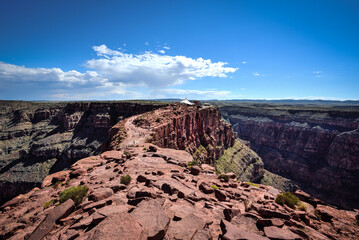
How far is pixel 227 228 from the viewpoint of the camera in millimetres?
5570

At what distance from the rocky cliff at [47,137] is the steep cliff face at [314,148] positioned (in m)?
80.7

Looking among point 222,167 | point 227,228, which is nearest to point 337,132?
point 222,167

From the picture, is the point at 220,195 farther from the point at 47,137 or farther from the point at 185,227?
the point at 47,137

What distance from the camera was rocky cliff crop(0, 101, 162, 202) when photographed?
50769mm

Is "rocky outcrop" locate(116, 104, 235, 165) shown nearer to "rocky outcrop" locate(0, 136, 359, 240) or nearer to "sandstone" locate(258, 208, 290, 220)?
"rocky outcrop" locate(0, 136, 359, 240)

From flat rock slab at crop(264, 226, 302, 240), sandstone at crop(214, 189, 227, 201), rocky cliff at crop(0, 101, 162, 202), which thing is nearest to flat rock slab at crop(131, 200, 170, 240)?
flat rock slab at crop(264, 226, 302, 240)

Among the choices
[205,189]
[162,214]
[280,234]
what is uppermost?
[162,214]

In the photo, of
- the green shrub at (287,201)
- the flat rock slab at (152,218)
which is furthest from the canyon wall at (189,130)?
the green shrub at (287,201)

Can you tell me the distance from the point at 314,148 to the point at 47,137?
131464mm

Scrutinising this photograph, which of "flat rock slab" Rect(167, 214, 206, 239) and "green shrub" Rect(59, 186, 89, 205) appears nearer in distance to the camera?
"flat rock slab" Rect(167, 214, 206, 239)

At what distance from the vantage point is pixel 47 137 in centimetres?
6706

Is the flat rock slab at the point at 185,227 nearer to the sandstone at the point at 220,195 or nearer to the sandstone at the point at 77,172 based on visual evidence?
the sandstone at the point at 220,195

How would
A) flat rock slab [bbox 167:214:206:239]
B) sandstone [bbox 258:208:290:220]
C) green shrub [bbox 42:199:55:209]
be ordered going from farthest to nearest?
1. green shrub [bbox 42:199:55:209]
2. sandstone [bbox 258:208:290:220]
3. flat rock slab [bbox 167:214:206:239]

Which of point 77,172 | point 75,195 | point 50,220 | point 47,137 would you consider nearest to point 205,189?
point 75,195
